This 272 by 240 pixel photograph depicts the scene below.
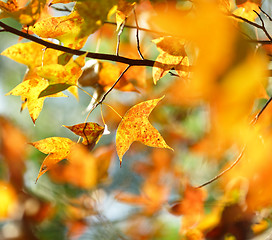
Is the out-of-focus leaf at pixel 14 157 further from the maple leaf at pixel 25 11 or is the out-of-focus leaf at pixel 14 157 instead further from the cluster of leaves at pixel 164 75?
the maple leaf at pixel 25 11

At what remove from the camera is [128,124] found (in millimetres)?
576

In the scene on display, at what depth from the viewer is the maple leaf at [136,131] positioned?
22.1 inches

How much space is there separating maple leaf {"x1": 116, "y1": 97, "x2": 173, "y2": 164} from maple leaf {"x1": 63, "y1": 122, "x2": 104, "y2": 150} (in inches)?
1.4

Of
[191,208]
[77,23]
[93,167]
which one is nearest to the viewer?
[77,23]

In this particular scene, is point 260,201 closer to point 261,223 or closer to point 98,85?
point 261,223

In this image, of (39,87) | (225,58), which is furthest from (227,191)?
(225,58)

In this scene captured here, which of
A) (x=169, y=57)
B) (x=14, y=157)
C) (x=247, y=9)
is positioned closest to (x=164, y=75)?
(x=169, y=57)

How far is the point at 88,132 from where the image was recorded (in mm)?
560

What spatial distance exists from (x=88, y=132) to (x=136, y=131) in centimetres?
8

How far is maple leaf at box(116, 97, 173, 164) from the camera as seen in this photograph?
0.56 m

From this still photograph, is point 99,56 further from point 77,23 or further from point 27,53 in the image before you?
point 27,53

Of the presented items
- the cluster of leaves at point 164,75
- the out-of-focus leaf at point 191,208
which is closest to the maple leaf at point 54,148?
the cluster of leaves at point 164,75

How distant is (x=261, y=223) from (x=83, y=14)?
0.53 metres

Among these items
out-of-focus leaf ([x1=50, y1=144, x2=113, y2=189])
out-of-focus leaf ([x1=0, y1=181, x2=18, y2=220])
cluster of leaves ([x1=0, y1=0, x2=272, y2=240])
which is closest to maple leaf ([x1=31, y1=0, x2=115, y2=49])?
cluster of leaves ([x1=0, y1=0, x2=272, y2=240])
